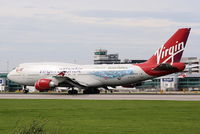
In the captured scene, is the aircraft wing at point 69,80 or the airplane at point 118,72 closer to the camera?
the airplane at point 118,72

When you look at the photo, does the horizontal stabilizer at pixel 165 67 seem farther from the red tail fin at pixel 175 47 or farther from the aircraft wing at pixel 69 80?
the aircraft wing at pixel 69 80

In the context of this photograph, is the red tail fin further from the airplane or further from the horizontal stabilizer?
the horizontal stabilizer

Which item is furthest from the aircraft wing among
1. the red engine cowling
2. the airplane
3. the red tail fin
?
the red tail fin

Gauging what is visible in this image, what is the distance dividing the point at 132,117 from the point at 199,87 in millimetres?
124124

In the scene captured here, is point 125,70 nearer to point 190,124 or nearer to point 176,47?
point 176,47

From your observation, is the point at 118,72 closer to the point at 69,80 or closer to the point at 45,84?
the point at 69,80

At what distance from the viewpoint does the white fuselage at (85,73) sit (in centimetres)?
7431

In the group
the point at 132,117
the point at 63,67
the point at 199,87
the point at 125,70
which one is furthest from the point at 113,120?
the point at 199,87

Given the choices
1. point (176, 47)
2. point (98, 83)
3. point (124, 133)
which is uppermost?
point (176, 47)

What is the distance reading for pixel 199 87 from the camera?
152 meters

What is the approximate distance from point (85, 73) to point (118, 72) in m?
6.75

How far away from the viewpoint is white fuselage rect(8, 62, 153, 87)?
74312 millimetres

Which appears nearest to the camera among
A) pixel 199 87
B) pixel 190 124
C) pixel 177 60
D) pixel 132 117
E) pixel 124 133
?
pixel 124 133

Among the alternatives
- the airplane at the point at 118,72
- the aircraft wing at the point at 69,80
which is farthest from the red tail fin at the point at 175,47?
the aircraft wing at the point at 69,80
